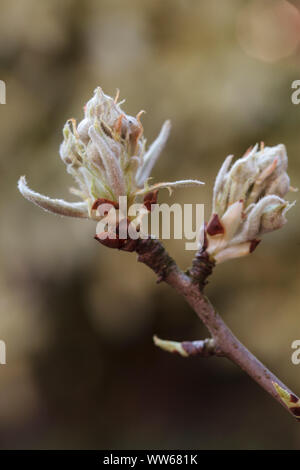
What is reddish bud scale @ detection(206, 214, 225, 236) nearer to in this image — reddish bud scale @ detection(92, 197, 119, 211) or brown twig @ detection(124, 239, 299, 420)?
brown twig @ detection(124, 239, 299, 420)

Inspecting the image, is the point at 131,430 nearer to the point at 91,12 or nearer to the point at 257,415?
the point at 257,415

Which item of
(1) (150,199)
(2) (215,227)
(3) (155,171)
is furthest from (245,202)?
(3) (155,171)

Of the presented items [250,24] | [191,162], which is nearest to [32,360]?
[191,162]

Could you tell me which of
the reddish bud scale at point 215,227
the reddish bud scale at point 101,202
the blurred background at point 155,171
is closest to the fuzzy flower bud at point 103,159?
the reddish bud scale at point 101,202

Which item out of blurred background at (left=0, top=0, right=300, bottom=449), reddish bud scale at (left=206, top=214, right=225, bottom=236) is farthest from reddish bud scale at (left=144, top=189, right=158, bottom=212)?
blurred background at (left=0, top=0, right=300, bottom=449)

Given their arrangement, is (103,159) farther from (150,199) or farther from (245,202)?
(245,202)
